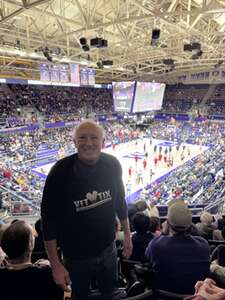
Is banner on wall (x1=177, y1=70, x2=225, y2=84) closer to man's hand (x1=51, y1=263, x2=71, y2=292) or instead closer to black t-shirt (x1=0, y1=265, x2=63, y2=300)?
man's hand (x1=51, y1=263, x2=71, y2=292)

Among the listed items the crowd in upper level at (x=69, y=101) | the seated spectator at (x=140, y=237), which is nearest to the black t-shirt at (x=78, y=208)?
the seated spectator at (x=140, y=237)

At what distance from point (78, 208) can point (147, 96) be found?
22930 mm

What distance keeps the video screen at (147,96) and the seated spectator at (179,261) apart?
20.1 m

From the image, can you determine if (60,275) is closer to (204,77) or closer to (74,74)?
(74,74)

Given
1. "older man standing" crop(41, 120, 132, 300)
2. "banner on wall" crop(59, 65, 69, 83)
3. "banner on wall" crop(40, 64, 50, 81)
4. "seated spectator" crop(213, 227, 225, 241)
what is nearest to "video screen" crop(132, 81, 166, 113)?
"banner on wall" crop(59, 65, 69, 83)

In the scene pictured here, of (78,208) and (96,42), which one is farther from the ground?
(96,42)

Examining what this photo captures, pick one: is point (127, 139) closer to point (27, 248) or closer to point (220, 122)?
point (220, 122)

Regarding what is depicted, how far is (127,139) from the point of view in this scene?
3098 cm

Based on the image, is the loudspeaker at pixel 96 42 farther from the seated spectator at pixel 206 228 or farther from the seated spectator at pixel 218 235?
the seated spectator at pixel 218 235

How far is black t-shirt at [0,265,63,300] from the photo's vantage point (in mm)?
1644

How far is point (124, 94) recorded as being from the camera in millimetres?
21453

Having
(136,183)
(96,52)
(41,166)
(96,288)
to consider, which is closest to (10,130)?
(41,166)

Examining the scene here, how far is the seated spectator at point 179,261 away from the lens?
1.92 metres

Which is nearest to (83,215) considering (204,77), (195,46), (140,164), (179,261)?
(179,261)
